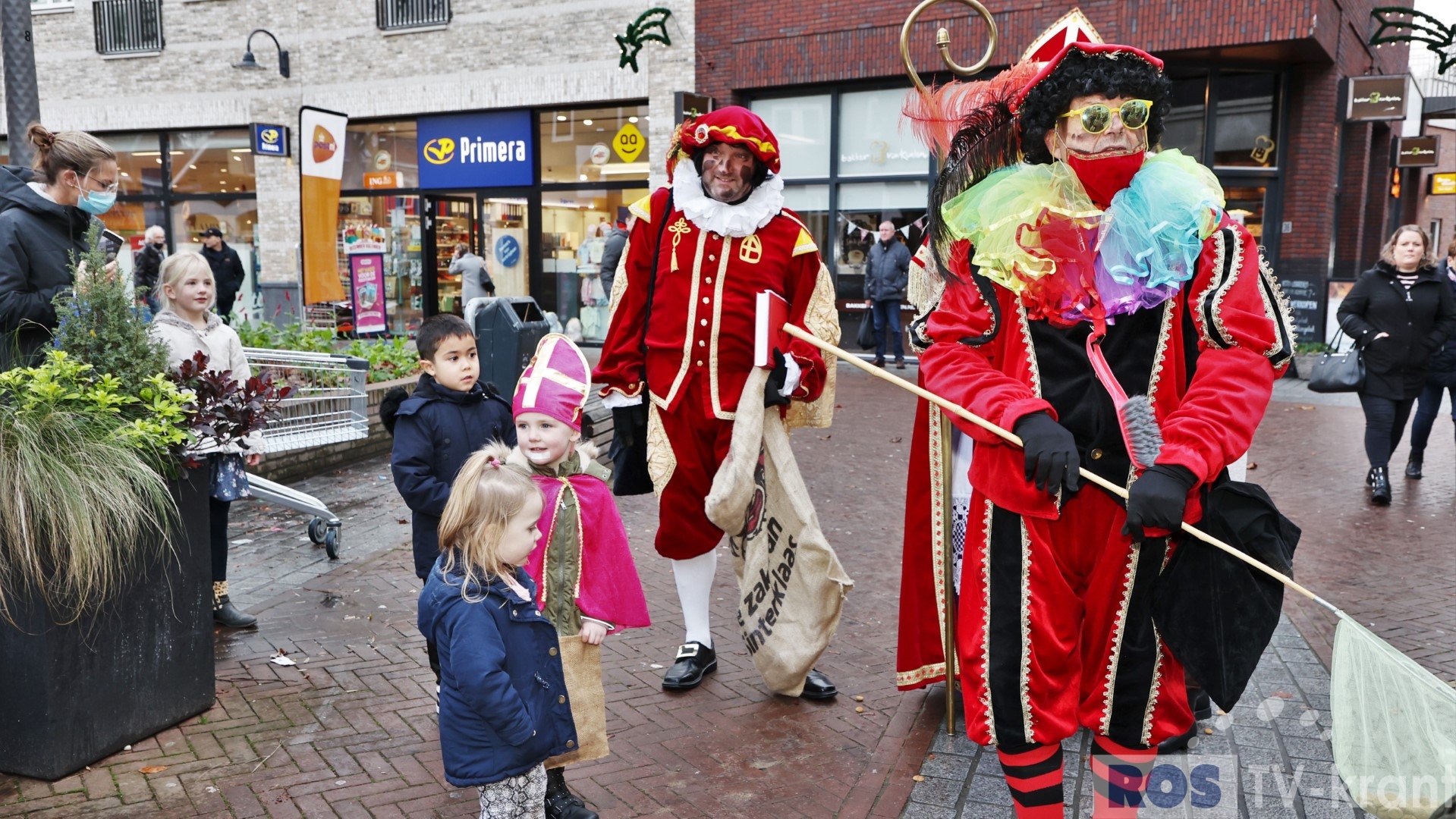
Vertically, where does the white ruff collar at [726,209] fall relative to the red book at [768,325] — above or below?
above

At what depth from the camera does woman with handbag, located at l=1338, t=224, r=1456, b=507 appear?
7.38m

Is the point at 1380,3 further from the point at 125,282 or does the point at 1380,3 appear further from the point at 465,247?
the point at 125,282

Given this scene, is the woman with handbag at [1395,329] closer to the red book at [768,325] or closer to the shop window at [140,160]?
the red book at [768,325]

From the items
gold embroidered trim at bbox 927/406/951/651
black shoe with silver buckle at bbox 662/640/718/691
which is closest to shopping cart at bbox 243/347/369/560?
black shoe with silver buckle at bbox 662/640/718/691

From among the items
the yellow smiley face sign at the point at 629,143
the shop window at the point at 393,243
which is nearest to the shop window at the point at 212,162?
the shop window at the point at 393,243

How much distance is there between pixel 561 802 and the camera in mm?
3219

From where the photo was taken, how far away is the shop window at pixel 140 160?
1927cm

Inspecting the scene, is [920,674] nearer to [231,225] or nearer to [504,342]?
[504,342]

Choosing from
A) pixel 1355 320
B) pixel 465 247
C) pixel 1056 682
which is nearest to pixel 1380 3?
pixel 1355 320

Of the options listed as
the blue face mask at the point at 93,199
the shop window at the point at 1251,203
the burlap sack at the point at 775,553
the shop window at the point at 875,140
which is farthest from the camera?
the shop window at the point at 1251,203

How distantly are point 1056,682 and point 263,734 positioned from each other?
2.69 m

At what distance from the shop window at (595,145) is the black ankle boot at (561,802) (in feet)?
43.1

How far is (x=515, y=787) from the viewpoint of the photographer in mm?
2863

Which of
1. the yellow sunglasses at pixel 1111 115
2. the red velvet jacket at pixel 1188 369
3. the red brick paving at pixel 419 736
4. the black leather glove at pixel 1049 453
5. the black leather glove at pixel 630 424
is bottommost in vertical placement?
the red brick paving at pixel 419 736
